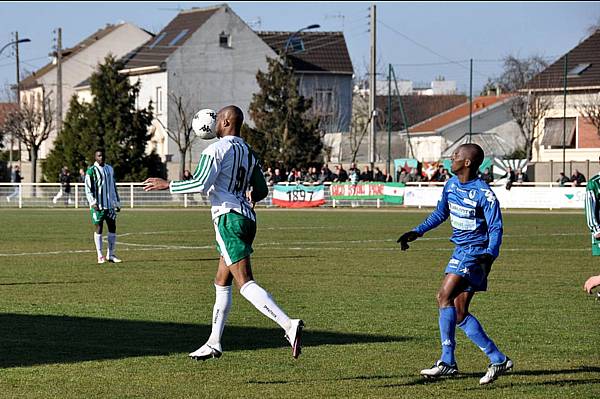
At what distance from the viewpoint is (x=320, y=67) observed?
7806 cm

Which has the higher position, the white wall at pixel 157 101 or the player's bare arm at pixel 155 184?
the white wall at pixel 157 101

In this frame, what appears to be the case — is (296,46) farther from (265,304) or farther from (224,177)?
(265,304)

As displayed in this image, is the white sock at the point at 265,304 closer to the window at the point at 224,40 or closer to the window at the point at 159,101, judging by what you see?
the window at the point at 159,101

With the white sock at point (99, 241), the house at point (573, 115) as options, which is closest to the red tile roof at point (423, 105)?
the house at point (573, 115)

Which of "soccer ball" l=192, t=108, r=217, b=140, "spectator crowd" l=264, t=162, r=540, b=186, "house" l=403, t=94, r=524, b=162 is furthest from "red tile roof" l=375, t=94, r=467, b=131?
"soccer ball" l=192, t=108, r=217, b=140

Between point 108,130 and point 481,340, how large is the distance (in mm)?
52548

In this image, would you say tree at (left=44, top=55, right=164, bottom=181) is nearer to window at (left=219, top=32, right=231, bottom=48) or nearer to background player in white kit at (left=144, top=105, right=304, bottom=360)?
window at (left=219, top=32, right=231, bottom=48)

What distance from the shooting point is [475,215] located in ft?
28.8

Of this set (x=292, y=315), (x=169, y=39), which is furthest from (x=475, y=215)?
(x=169, y=39)

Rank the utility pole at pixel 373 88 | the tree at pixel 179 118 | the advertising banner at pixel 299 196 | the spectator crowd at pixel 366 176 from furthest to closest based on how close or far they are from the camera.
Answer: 1. the tree at pixel 179 118
2. the utility pole at pixel 373 88
3. the spectator crowd at pixel 366 176
4. the advertising banner at pixel 299 196

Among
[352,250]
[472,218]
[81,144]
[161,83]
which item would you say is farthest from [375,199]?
[472,218]

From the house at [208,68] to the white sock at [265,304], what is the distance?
60.5 m

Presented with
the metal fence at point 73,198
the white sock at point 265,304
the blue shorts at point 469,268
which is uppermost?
the blue shorts at point 469,268

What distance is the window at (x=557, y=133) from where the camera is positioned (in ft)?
194
